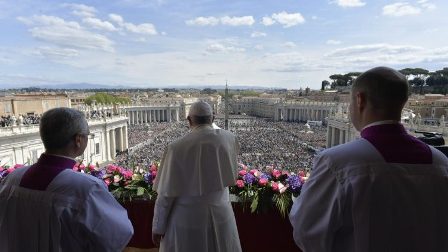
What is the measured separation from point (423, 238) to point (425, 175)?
32cm

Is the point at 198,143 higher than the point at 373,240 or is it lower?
higher

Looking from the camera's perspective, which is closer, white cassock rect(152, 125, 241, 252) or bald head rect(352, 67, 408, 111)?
bald head rect(352, 67, 408, 111)

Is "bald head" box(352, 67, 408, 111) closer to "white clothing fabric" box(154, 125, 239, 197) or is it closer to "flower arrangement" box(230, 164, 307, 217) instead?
"white clothing fabric" box(154, 125, 239, 197)

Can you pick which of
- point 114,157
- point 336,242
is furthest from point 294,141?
point 336,242

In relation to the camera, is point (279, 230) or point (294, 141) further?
point (294, 141)

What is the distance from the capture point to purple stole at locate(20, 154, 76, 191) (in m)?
2.04

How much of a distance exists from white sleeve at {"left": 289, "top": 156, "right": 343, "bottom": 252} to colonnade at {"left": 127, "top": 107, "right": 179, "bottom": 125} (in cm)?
7025

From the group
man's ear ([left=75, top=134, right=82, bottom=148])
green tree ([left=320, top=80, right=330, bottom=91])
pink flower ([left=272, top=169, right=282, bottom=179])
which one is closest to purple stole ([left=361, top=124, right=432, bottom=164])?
man's ear ([left=75, top=134, right=82, bottom=148])

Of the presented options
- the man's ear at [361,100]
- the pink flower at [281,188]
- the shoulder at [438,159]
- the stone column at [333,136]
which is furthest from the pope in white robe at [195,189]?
the stone column at [333,136]

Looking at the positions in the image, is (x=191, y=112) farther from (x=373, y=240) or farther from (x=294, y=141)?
(x=294, y=141)

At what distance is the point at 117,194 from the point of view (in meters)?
4.45

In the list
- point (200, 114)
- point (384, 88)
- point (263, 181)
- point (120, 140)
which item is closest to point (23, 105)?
point (120, 140)

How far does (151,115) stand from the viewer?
75875mm

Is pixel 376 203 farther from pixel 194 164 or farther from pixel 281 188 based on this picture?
pixel 281 188
